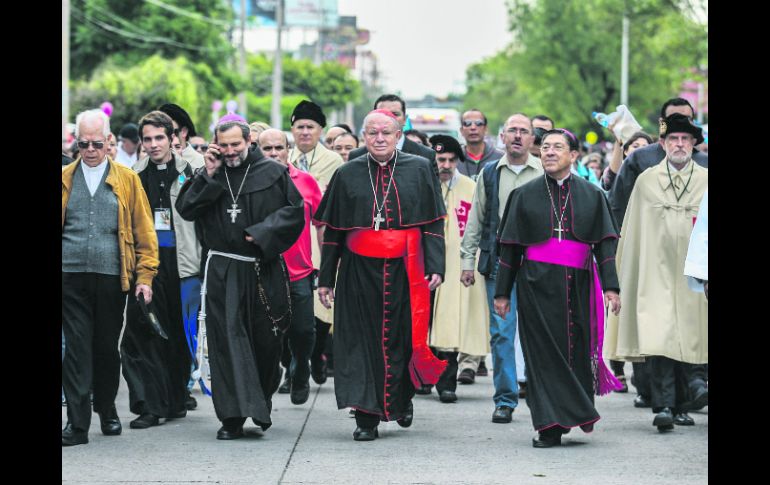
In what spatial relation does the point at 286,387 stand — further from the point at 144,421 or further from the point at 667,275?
the point at 667,275

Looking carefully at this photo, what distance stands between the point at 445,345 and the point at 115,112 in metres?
28.0

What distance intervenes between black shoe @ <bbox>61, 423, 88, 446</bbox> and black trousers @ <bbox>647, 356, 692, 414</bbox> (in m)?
3.52

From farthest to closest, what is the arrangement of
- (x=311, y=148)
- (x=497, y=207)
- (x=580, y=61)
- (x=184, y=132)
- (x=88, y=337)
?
(x=580, y=61), (x=311, y=148), (x=497, y=207), (x=184, y=132), (x=88, y=337)

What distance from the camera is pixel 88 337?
895 centimetres

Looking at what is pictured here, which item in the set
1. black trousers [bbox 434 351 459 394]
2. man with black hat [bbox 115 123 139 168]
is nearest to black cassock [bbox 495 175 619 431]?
black trousers [bbox 434 351 459 394]

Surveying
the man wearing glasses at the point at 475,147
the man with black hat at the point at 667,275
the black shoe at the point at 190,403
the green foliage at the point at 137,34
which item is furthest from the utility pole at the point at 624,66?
the black shoe at the point at 190,403

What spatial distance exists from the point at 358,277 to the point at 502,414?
4.66ft

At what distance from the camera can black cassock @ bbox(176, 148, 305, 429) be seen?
905 centimetres

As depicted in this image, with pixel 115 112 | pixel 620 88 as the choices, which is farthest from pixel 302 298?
pixel 620 88

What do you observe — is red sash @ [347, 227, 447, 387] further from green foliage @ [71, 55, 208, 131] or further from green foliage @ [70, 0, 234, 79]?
green foliage @ [70, 0, 234, 79]

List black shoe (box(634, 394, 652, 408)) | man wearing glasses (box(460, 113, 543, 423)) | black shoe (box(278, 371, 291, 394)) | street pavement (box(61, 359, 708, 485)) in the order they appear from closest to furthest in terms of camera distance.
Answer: street pavement (box(61, 359, 708, 485)) → man wearing glasses (box(460, 113, 543, 423)) → black shoe (box(634, 394, 652, 408)) → black shoe (box(278, 371, 291, 394))

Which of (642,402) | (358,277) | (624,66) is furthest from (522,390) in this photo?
(624,66)

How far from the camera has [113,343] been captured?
9125 millimetres

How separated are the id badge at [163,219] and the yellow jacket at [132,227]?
2.03 ft
